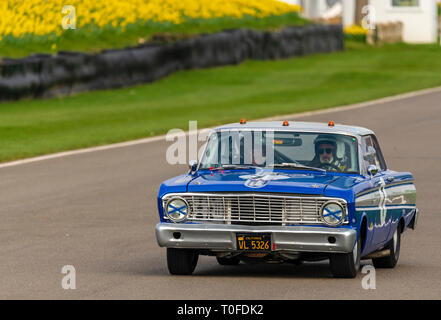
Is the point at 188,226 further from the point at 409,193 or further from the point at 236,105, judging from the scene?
the point at 236,105

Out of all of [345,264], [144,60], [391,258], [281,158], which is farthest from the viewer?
[144,60]

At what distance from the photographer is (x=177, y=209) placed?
11164 millimetres

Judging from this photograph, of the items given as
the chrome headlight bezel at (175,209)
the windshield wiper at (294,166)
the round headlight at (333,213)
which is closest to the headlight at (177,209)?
the chrome headlight bezel at (175,209)

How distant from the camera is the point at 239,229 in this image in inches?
425

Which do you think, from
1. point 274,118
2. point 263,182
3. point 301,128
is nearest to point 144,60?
point 274,118

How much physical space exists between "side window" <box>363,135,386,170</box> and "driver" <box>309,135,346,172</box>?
0.96ft

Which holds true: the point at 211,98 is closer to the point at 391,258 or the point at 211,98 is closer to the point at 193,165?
the point at 391,258

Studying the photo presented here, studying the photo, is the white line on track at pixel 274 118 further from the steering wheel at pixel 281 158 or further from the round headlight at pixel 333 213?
the round headlight at pixel 333 213

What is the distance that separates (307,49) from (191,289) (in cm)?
4013

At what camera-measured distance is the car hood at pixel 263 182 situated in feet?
35.8

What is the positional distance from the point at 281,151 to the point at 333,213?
1403 mm

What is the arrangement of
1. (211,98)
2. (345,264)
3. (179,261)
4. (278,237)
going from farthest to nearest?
(211,98) < (179,261) < (345,264) < (278,237)

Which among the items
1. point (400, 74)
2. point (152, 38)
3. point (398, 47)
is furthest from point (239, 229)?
point (398, 47)

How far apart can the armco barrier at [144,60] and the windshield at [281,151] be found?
2002 centimetres
